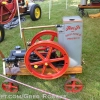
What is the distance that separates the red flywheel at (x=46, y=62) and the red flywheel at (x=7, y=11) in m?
2.59

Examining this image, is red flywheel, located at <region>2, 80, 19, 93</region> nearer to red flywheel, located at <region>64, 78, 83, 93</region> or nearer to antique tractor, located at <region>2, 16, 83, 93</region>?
antique tractor, located at <region>2, 16, 83, 93</region>

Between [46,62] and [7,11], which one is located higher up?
[7,11]

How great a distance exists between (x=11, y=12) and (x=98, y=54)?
2.68 m

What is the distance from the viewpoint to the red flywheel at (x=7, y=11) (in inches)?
180

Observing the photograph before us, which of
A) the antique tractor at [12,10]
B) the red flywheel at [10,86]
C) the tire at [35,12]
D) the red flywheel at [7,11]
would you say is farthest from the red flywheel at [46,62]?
the tire at [35,12]

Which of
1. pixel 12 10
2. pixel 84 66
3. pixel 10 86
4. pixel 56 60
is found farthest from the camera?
pixel 12 10

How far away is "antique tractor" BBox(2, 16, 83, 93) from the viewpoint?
208cm

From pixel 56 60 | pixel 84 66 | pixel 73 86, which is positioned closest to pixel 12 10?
pixel 84 66

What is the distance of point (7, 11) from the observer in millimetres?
4754

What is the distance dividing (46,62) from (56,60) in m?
0.13

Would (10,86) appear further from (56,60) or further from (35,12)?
(35,12)

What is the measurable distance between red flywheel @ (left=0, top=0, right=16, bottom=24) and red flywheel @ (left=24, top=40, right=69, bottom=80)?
259 centimetres

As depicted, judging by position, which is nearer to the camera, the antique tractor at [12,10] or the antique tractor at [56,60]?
the antique tractor at [56,60]

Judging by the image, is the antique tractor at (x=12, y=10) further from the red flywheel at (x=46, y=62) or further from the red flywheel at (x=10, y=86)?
the red flywheel at (x=46, y=62)
